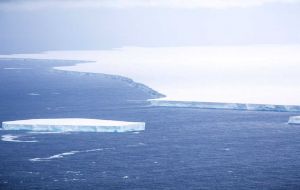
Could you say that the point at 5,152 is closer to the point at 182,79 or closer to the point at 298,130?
the point at 298,130

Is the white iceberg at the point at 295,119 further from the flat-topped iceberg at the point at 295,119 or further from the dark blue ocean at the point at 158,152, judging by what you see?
the dark blue ocean at the point at 158,152

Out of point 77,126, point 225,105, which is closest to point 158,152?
point 77,126

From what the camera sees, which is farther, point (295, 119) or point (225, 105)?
point (225, 105)

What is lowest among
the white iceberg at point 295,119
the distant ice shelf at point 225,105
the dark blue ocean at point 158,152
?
the dark blue ocean at point 158,152

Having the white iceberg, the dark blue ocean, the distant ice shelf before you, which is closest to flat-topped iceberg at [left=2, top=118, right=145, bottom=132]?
the dark blue ocean

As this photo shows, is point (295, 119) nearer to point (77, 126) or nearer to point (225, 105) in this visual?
point (225, 105)

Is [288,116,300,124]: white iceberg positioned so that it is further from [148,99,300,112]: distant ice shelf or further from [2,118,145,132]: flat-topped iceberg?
[2,118,145,132]: flat-topped iceberg

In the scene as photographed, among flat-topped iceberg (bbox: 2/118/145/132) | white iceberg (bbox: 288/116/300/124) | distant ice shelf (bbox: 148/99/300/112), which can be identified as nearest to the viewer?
flat-topped iceberg (bbox: 2/118/145/132)

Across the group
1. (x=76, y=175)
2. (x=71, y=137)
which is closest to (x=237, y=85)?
(x=71, y=137)

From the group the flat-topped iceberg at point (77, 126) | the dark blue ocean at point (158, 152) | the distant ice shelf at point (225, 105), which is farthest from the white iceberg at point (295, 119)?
the flat-topped iceberg at point (77, 126)

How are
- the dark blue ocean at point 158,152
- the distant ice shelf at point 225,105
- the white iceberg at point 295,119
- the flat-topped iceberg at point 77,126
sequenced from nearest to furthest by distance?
the dark blue ocean at point 158,152 < the flat-topped iceberg at point 77,126 < the white iceberg at point 295,119 < the distant ice shelf at point 225,105
